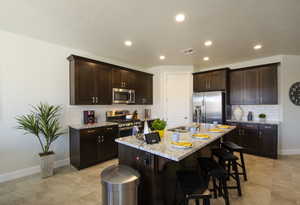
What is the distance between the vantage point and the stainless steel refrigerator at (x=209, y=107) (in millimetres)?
4562

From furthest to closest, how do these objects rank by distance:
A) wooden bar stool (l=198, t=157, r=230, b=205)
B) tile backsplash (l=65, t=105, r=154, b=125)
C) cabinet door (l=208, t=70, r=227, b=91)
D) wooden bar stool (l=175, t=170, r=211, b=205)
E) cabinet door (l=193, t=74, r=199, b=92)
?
cabinet door (l=193, t=74, r=199, b=92) < cabinet door (l=208, t=70, r=227, b=91) < tile backsplash (l=65, t=105, r=154, b=125) < wooden bar stool (l=198, t=157, r=230, b=205) < wooden bar stool (l=175, t=170, r=211, b=205)

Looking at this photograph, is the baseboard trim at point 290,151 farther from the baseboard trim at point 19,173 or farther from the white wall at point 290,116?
the baseboard trim at point 19,173

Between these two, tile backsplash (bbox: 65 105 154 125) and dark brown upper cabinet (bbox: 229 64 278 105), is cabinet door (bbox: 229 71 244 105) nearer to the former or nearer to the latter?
dark brown upper cabinet (bbox: 229 64 278 105)

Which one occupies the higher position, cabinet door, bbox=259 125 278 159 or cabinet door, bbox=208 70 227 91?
cabinet door, bbox=208 70 227 91

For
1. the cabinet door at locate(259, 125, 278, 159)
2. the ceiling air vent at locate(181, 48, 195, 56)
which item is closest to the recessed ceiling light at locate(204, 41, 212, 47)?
the ceiling air vent at locate(181, 48, 195, 56)

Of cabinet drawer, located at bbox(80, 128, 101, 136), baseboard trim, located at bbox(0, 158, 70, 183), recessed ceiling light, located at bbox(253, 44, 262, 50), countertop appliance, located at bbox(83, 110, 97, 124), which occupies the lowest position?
baseboard trim, located at bbox(0, 158, 70, 183)

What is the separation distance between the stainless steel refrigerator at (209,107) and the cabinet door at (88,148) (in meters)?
3.32

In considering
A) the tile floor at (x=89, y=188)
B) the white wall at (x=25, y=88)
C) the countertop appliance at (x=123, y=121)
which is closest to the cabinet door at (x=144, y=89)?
the countertop appliance at (x=123, y=121)

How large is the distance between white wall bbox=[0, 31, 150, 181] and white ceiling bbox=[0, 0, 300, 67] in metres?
0.31

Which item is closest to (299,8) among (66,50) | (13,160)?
(66,50)

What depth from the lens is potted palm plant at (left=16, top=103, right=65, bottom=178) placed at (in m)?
2.85

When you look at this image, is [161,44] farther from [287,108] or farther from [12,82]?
[287,108]

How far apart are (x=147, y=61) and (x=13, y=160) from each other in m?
4.18

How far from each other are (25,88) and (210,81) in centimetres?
505
